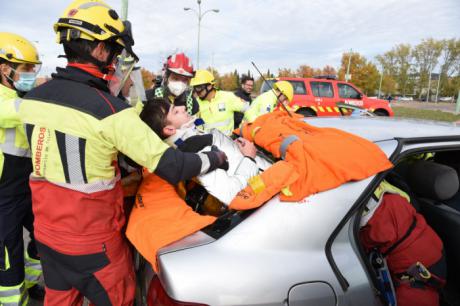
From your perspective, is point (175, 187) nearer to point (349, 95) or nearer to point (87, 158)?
point (87, 158)

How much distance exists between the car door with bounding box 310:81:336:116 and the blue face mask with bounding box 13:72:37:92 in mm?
10549

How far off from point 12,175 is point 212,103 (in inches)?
115

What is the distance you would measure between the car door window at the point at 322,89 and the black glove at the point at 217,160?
1098cm

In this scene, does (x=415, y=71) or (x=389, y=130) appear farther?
(x=415, y=71)

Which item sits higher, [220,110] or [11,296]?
[220,110]

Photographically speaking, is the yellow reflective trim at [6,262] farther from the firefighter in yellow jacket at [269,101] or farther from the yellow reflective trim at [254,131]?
the firefighter in yellow jacket at [269,101]

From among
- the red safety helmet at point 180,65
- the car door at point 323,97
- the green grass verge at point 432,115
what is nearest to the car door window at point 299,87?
the car door at point 323,97

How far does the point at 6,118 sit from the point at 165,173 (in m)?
1.40

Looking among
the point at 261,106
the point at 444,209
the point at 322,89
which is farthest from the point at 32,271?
the point at 322,89

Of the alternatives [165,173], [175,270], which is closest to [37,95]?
[165,173]

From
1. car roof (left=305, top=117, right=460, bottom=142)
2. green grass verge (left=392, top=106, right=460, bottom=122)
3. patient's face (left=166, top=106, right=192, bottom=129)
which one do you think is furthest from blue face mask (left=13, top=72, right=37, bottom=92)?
green grass verge (left=392, top=106, right=460, bottom=122)

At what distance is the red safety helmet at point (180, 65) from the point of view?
3.57 m

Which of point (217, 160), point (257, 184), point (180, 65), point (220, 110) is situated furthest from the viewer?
point (220, 110)

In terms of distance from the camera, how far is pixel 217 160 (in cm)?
158
